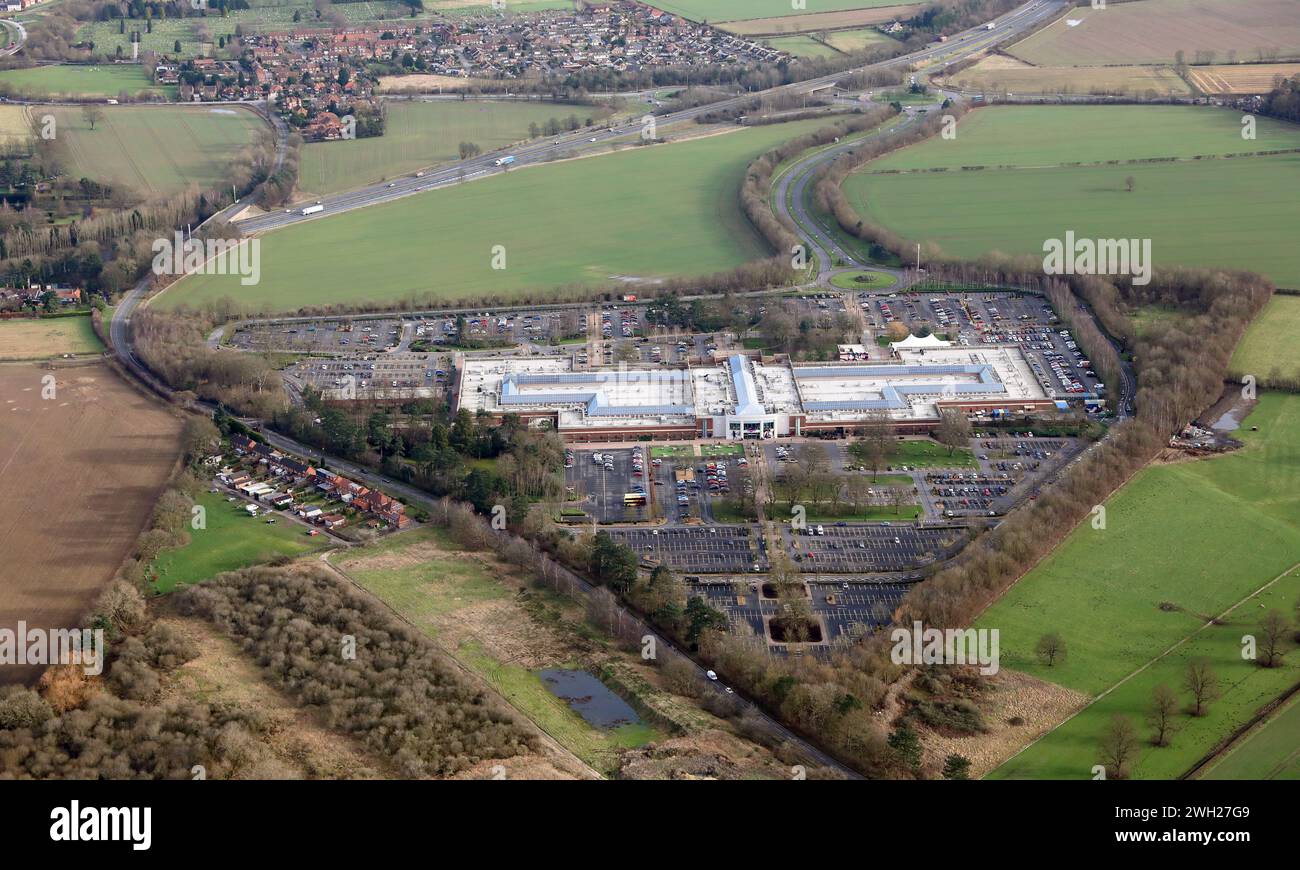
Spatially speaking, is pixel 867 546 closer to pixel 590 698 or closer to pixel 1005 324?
pixel 590 698

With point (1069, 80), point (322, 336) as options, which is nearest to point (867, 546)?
point (322, 336)

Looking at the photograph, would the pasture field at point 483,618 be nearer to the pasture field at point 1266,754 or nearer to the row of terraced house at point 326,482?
the row of terraced house at point 326,482

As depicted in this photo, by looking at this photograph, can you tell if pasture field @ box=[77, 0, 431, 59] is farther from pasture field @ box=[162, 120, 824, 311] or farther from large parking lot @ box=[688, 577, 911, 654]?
large parking lot @ box=[688, 577, 911, 654]

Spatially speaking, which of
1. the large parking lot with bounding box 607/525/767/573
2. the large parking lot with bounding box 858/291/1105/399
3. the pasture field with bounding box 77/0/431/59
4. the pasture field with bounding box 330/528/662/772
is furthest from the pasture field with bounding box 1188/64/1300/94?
the pasture field with bounding box 330/528/662/772

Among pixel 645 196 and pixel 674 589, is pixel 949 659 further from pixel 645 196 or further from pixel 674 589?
pixel 645 196

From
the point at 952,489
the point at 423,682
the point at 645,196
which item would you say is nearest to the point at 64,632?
the point at 423,682

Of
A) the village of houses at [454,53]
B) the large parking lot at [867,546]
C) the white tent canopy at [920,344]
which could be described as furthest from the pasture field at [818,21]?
the large parking lot at [867,546]
